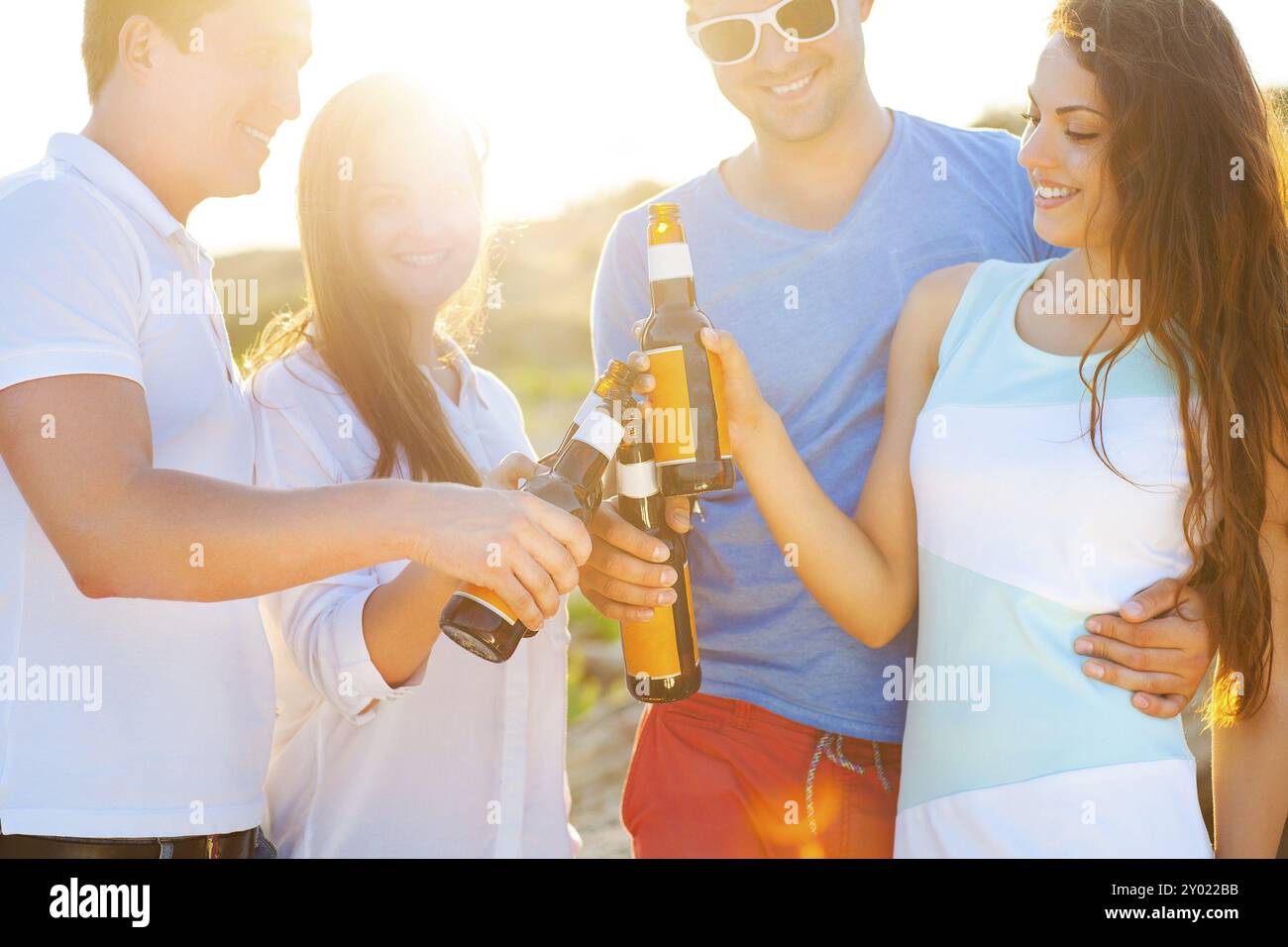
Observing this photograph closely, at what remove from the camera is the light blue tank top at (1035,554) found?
7.54 feet

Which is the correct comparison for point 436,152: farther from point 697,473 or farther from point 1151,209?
point 1151,209

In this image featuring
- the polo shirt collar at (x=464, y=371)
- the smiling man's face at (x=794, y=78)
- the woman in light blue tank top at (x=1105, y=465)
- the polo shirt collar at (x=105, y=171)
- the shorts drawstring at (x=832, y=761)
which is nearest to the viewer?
the polo shirt collar at (x=105, y=171)

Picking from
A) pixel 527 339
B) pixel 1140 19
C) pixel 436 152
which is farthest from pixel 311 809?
pixel 527 339

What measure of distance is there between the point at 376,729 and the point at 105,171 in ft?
4.23

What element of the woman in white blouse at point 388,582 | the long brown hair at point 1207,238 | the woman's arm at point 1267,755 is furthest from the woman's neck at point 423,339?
the woman's arm at point 1267,755

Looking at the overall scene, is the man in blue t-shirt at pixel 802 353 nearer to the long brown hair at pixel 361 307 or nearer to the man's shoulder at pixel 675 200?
the man's shoulder at pixel 675 200

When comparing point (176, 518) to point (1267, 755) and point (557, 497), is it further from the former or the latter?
point (1267, 755)

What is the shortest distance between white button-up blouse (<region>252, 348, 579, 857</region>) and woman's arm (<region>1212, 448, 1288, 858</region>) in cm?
146

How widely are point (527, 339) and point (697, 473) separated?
26086 mm

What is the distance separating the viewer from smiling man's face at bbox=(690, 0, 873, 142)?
3016mm

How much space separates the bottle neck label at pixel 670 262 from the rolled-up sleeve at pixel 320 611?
85 centimetres

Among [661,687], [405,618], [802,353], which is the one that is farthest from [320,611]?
[802,353]

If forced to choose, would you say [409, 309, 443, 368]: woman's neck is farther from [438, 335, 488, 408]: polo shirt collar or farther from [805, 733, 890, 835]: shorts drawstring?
[805, 733, 890, 835]: shorts drawstring
